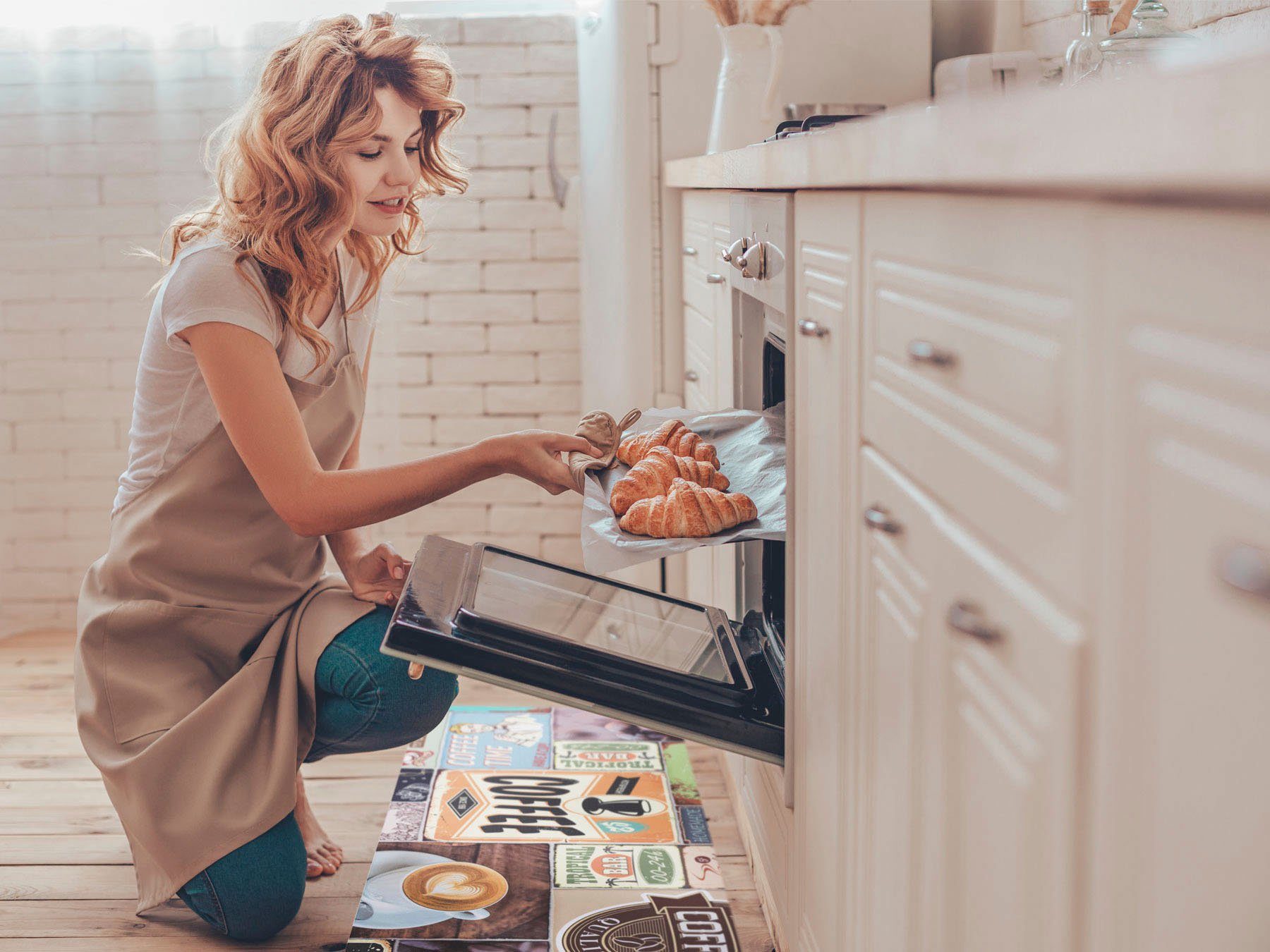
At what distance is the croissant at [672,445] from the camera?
1.45 m

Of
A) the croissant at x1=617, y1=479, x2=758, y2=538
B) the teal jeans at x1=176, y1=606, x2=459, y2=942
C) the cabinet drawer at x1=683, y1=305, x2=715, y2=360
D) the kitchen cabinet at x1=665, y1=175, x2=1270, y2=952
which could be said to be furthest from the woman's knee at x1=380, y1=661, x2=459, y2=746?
the kitchen cabinet at x1=665, y1=175, x2=1270, y2=952

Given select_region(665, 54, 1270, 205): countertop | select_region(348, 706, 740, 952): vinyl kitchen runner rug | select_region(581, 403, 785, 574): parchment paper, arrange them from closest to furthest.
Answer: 1. select_region(665, 54, 1270, 205): countertop
2. select_region(581, 403, 785, 574): parchment paper
3. select_region(348, 706, 740, 952): vinyl kitchen runner rug

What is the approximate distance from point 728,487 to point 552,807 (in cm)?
90

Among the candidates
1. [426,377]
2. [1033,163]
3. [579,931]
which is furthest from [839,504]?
[426,377]

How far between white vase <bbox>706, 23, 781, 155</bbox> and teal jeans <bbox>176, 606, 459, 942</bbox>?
1.06m

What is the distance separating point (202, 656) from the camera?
69.3 inches

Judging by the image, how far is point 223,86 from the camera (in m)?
3.06

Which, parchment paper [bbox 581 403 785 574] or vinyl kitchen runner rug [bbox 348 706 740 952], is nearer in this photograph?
parchment paper [bbox 581 403 785 574]

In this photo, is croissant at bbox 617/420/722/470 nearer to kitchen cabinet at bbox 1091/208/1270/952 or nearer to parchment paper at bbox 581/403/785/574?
parchment paper at bbox 581/403/785/574

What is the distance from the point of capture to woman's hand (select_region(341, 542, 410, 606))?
1829mm

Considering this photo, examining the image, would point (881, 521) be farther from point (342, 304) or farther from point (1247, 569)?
point (342, 304)

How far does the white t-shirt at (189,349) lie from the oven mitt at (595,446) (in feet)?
1.45

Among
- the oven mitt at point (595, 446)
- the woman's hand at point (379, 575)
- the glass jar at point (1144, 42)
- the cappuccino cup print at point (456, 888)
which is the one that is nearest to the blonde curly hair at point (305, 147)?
the woman's hand at point (379, 575)

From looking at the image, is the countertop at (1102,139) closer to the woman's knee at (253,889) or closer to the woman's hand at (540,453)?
the woman's hand at (540,453)
